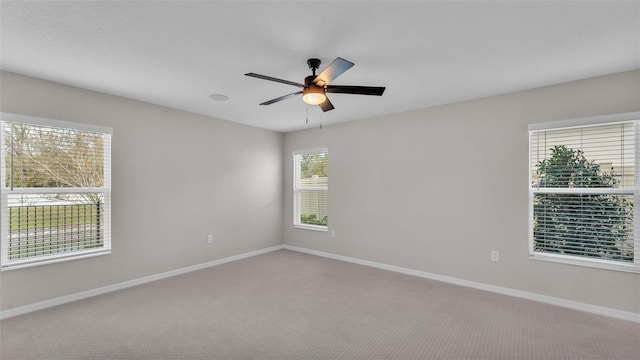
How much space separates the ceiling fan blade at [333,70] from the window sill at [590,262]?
10.1 ft

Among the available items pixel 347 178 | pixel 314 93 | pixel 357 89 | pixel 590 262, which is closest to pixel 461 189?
pixel 590 262

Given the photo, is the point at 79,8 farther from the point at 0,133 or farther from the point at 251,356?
the point at 251,356

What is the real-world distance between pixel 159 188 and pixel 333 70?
317 centimetres

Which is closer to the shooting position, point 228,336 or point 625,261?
Result: point 228,336

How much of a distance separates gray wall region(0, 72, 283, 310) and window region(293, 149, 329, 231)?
0.54 meters

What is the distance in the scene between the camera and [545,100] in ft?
11.0

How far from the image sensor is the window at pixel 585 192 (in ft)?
9.75

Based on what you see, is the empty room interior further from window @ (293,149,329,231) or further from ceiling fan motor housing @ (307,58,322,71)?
window @ (293,149,329,231)

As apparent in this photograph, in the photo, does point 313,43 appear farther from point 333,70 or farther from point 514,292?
point 514,292

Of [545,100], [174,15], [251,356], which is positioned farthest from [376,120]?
[251,356]

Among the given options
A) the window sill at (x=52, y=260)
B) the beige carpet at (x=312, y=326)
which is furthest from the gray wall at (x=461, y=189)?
the window sill at (x=52, y=260)

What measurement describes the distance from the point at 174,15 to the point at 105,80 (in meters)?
1.77

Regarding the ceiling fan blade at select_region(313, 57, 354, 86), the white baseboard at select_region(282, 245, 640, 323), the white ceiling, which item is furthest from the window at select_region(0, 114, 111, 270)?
the white baseboard at select_region(282, 245, 640, 323)

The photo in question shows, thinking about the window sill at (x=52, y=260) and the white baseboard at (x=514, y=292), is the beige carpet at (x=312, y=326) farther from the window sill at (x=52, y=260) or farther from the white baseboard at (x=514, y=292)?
the window sill at (x=52, y=260)
